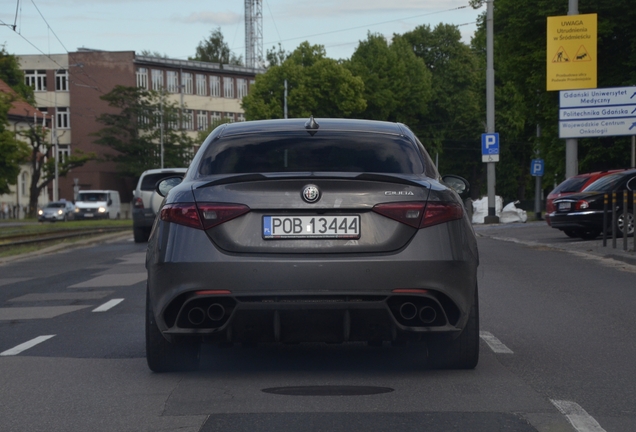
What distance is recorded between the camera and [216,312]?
6.29 metres

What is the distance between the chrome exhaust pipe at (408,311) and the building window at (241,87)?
10552 centimetres

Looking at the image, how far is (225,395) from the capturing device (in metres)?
6.15

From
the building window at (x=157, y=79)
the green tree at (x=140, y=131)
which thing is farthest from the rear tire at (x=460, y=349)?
the building window at (x=157, y=79)

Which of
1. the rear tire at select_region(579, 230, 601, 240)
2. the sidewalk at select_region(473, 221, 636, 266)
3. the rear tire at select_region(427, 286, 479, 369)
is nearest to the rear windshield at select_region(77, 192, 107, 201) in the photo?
the sidewalk at select_region(473, 221, 636, 266)

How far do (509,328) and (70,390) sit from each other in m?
4.07

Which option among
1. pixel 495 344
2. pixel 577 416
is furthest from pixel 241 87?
pixel 577 416

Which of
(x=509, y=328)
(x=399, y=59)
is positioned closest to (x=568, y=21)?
(x=509, y=328)

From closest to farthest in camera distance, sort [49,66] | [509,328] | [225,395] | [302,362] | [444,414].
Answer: [444,414] < [225,395] < [302,362] < [509,328] < [49,66]

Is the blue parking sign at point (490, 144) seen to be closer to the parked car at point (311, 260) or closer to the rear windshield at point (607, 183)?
the rear windshield at point (607, 183)

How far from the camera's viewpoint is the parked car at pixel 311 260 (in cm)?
613

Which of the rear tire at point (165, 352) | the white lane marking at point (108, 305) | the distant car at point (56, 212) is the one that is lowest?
the distant car at point (56, 212)

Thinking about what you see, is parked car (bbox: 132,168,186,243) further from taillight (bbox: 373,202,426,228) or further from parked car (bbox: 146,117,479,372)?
taillight (bbox: 373,202,426,228)

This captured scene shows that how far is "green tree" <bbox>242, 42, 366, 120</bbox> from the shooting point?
80375 mm

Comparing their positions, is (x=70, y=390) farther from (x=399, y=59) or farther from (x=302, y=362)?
(x=399, y=59)
